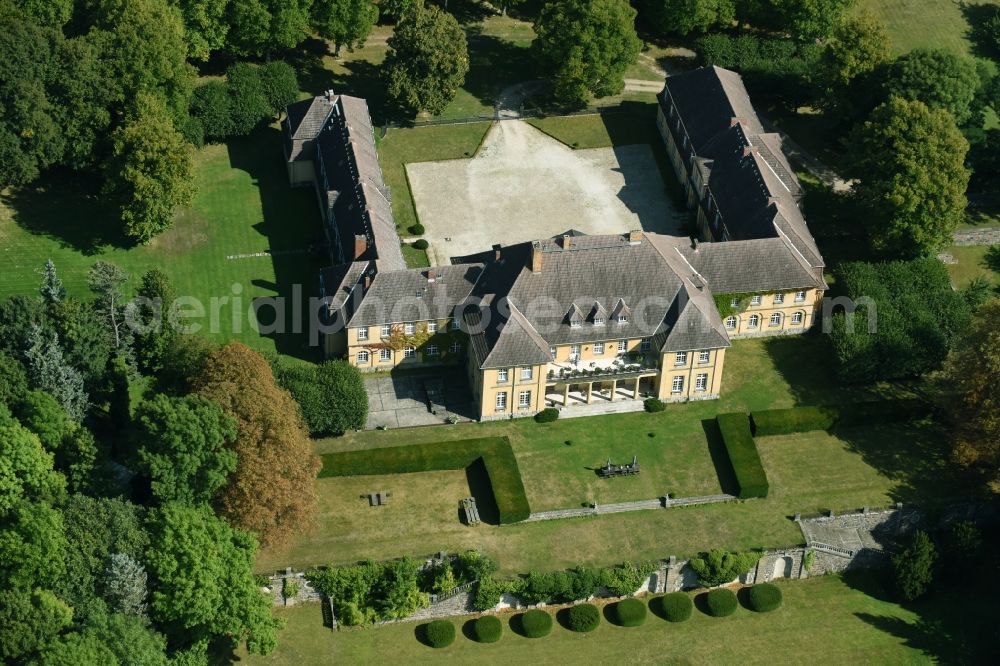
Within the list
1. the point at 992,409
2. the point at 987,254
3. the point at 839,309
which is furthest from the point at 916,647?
the point at 987,254

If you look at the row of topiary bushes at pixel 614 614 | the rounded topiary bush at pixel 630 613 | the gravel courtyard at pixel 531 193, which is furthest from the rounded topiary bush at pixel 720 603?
the gravel courtyard at pixel 531 193

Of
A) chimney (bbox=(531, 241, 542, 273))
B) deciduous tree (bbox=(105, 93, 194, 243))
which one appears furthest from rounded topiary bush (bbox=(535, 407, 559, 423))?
deciduous tree (bbox=(105, 93, 194, 243))

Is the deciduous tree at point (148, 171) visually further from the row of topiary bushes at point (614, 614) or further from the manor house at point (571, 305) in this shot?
the row of topiary bushes at point (614, 614)

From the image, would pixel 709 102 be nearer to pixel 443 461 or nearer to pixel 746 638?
pixel 443 461

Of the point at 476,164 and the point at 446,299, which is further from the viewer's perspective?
the point at 476,164

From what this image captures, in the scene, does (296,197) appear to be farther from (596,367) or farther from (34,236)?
(596,367)
